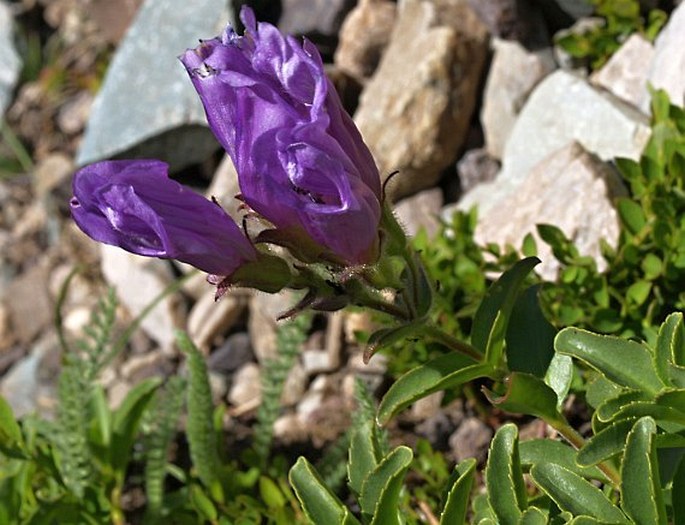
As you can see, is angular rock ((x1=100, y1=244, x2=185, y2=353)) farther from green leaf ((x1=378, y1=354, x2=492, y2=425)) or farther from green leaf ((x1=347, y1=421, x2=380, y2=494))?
green leaf ((x1=378, y1=354, x2=492, y2=425))

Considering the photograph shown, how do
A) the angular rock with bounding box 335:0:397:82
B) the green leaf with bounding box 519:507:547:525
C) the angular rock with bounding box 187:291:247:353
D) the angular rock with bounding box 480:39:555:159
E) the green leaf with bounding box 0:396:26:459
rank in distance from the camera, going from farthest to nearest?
the angular rock with bounding box 335:0:397:82 < the angular rock with bounding box 187:291:247:353 < the angular rock with bounding box 480:39:555:159 < the green leaf with bounding box 0:396:26:459 < the green leaf with bounding box 519:507:547:525

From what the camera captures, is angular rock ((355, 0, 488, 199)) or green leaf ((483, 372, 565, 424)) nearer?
green leaf ((483, 372, 565, 424))

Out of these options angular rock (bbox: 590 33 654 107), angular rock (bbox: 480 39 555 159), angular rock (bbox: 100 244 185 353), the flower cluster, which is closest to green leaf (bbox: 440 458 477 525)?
the flower cluster

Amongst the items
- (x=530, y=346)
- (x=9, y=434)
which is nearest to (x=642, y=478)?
(x=530, y=346)

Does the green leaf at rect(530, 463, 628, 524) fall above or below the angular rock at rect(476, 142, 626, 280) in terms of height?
above

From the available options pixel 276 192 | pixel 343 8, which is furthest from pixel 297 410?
pixel 276 192

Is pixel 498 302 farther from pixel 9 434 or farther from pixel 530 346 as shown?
pixel 9 434

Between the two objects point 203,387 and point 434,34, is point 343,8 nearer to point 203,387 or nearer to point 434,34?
point 434,34
